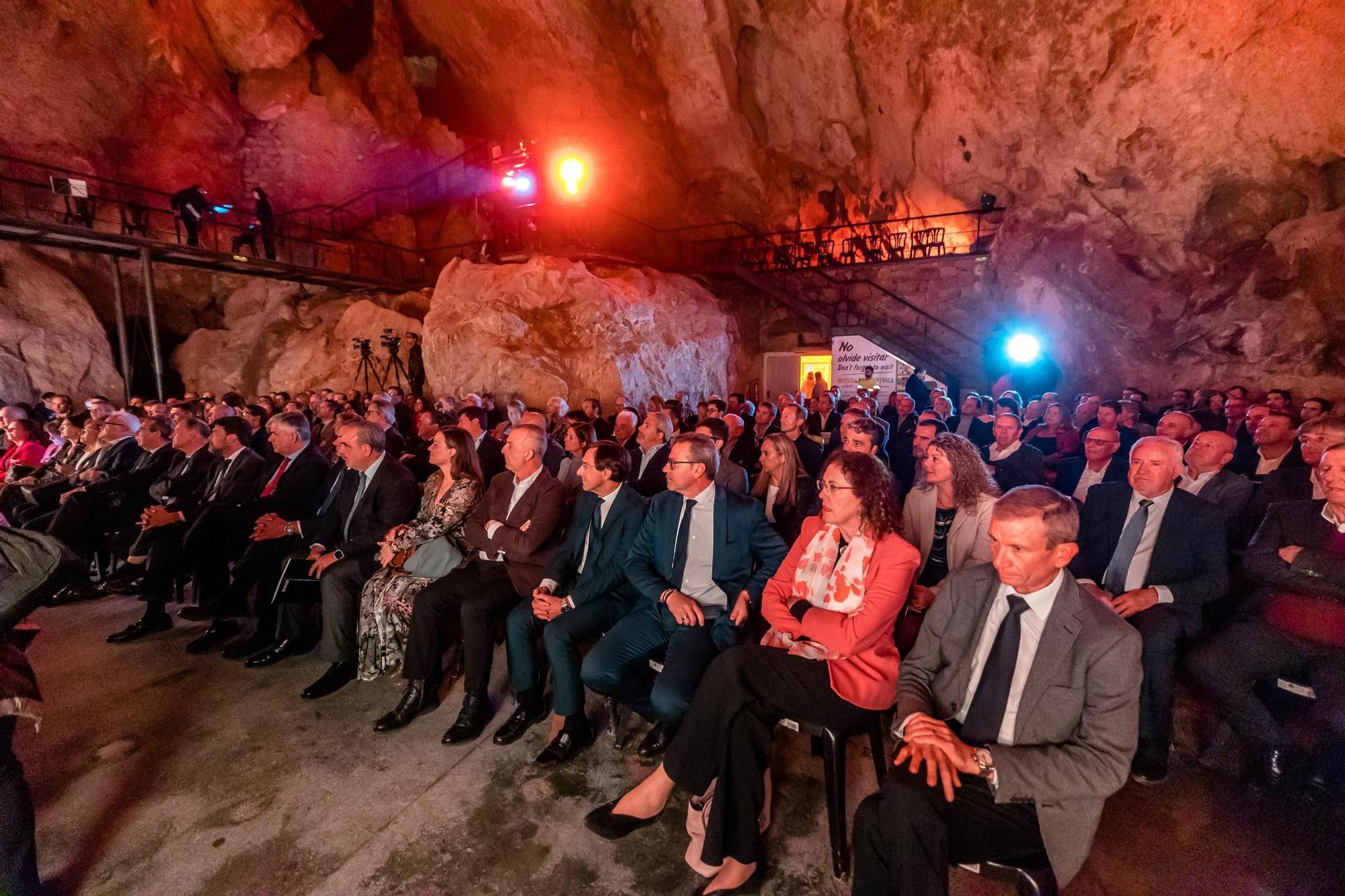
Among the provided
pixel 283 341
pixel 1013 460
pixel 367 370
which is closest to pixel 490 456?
pixel 1013 460

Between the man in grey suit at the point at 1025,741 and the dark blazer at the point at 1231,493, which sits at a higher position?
the dark blazer at the point at 1231,493

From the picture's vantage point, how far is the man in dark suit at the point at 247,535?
4012mm

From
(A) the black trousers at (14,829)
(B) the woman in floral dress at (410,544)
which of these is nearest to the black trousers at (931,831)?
(A) the black trousers at (14,829)

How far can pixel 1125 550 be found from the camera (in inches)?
116

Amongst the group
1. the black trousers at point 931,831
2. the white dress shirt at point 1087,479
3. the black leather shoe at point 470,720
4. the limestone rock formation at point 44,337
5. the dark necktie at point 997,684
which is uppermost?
the limestone rock formation at point 44,337

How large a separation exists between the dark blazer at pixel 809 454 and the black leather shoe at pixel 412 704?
11.3 ft

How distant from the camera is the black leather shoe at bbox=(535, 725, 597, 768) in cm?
278

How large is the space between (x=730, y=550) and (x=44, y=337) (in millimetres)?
15973

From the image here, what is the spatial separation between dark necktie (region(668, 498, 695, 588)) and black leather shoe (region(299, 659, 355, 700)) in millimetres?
2243

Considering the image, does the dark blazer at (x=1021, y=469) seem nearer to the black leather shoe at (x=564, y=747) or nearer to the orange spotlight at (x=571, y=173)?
the black leather shoe at (x=564, y=747)

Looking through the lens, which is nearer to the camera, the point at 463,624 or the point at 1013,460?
the point at 463,624

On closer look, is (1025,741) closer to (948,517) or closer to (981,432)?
(948,517)

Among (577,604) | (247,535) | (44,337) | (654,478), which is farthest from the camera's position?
(44,337)

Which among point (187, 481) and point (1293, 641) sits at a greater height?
point (187, 481)
